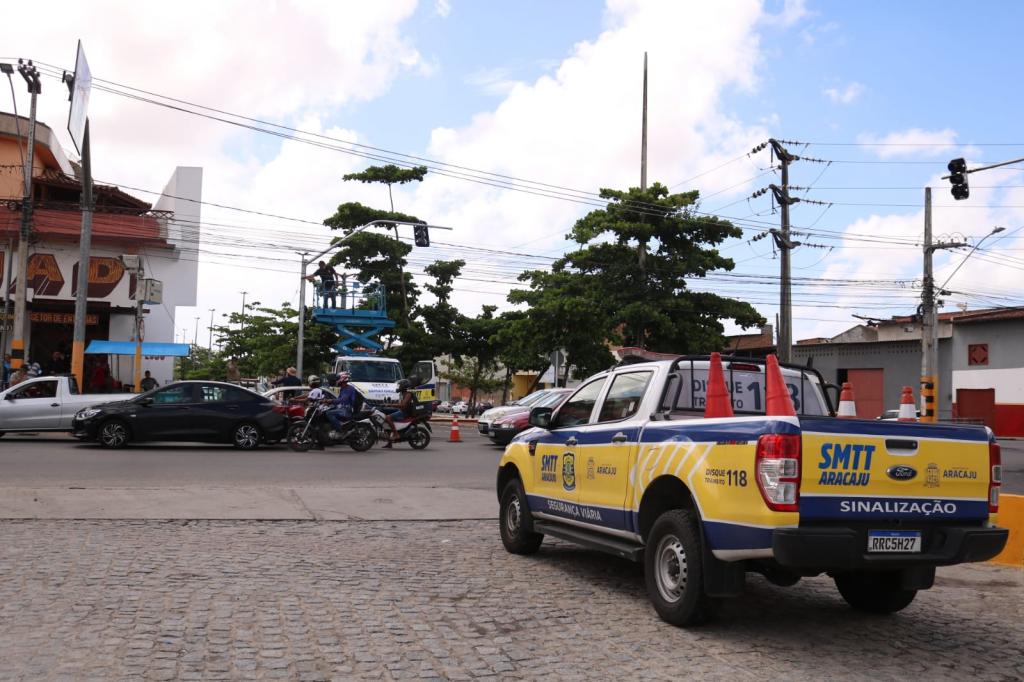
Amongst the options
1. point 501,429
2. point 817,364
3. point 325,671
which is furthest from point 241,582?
point 817,364

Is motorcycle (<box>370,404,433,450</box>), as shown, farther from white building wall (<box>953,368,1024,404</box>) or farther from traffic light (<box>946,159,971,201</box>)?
white building wall (<box>953,368,1024,404</box>)

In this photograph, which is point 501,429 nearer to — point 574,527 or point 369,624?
point 574,527

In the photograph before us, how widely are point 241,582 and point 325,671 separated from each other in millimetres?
2254

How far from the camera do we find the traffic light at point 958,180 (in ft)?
72.0

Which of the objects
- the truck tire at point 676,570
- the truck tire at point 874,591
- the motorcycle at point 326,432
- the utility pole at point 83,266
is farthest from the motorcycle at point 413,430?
the truck tire at point 676,570

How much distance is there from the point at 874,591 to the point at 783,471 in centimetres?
206

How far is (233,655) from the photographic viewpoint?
199 inches

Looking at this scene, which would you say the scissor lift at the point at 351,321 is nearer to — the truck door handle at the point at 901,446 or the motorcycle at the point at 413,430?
the motorcycle at the point at 413,430

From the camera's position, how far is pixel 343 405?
19953mm

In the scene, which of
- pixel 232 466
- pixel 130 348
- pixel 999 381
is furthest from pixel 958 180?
pixel 130 348

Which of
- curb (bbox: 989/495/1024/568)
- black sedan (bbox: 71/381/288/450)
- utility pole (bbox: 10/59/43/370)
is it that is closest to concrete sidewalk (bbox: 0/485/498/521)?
curb (bbox: 989/495/1024/568)

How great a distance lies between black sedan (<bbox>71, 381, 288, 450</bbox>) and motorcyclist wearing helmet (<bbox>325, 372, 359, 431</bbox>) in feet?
4.14

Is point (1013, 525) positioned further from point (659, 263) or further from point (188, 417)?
point (659, 263)

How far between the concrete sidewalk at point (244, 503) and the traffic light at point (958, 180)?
49.9ft
